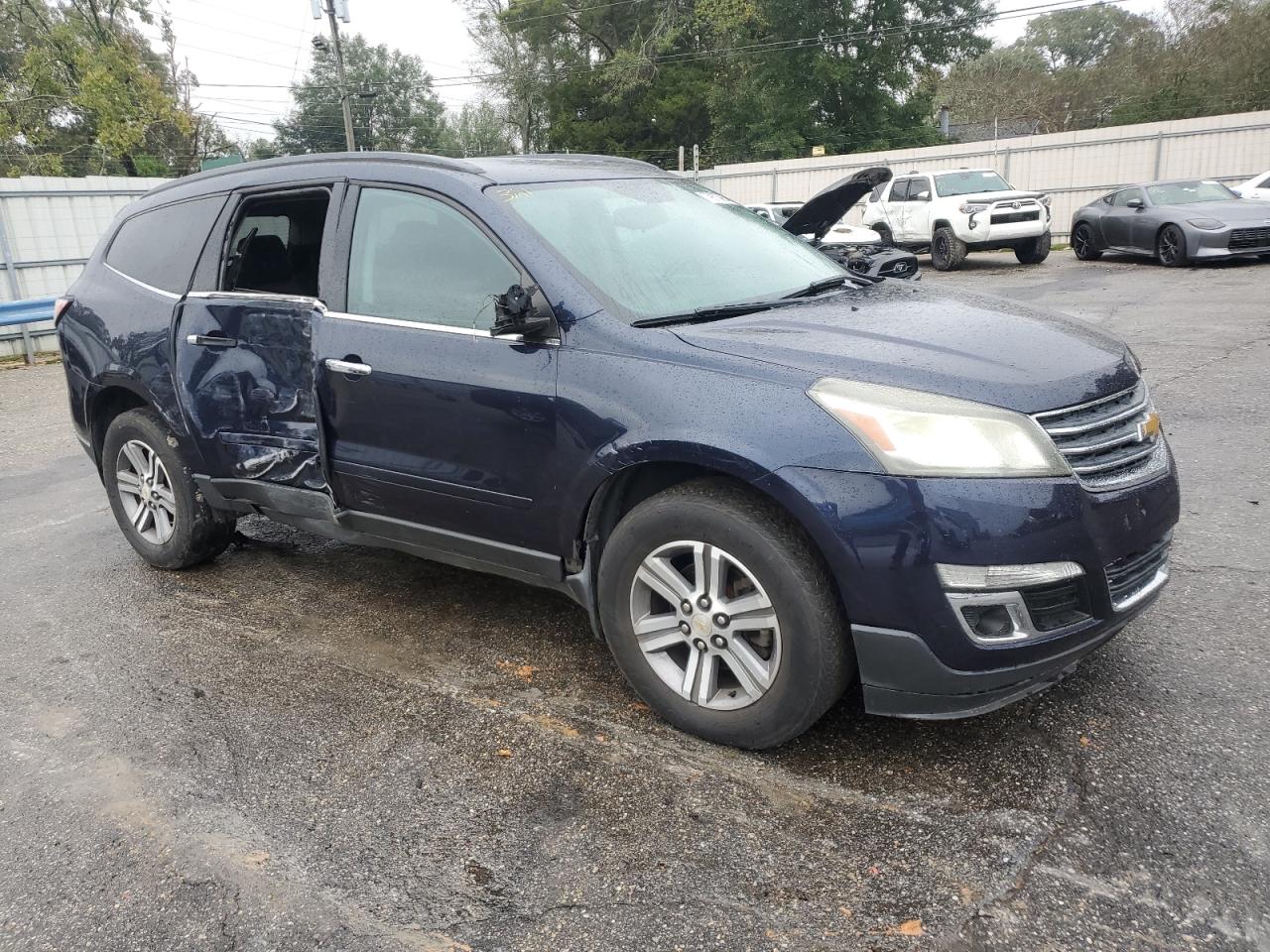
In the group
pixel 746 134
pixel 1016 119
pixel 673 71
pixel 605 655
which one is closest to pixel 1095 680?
pixel 605 655

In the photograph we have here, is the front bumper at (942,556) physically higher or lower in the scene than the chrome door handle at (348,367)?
lower

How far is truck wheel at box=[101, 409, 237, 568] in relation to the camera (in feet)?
15.4

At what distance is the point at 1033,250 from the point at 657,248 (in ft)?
54.1

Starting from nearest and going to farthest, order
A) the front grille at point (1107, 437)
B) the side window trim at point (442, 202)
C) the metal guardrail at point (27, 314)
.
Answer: the front grille at point (1107, 437) < the side window trim at point (442, 202) < the metal guardrail at point (27, 314)

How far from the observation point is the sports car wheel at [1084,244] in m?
17.6

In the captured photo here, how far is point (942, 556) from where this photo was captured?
2.59 meters

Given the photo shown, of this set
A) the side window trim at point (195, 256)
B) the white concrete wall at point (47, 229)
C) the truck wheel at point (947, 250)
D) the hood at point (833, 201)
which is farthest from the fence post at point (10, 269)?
the truck wheel at point (947, 250)

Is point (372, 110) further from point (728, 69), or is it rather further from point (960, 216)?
point (960, 216)

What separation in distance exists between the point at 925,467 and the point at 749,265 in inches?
58.4

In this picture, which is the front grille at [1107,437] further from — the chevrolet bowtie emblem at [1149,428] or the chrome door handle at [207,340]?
the chrome door handle at [207,340]

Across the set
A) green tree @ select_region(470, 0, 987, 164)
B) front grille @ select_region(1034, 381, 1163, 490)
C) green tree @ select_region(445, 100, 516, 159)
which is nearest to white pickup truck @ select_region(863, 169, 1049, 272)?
front grille @ select_region(1034, 381, 1163, 490)

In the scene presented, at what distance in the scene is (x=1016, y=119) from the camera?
51.2 m

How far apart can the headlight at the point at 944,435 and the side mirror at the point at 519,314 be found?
1015 mm

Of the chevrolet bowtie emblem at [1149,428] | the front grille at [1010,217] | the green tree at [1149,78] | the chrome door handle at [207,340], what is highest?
the green tree at [1149,78]
